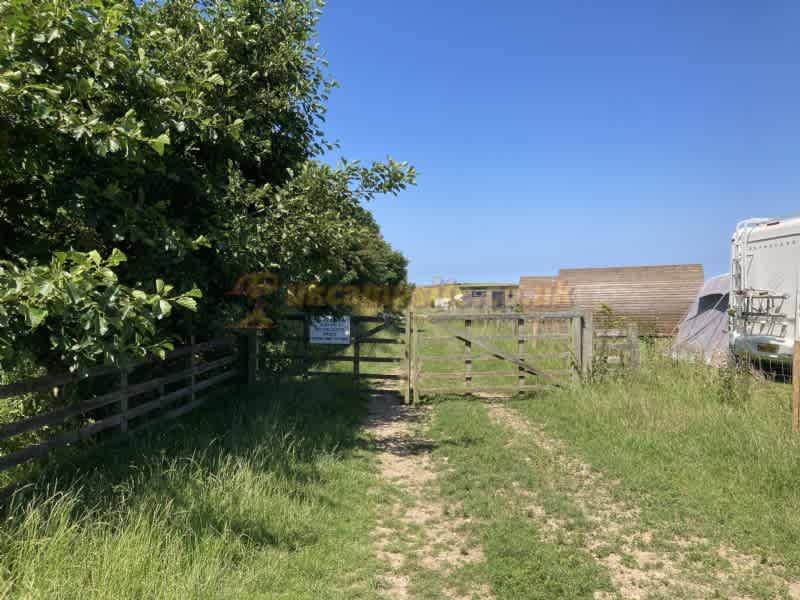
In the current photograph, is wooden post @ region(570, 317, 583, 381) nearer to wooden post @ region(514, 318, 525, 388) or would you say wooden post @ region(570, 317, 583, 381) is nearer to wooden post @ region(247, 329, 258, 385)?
wooden post @ region(514, 318, 525, 388)

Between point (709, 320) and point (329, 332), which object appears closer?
point (329, 332)

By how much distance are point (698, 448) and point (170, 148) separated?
681cm

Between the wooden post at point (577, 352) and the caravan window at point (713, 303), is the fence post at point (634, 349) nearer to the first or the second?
the wooden post at point (577, 352)

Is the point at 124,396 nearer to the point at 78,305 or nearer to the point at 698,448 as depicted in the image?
the point at 78,305

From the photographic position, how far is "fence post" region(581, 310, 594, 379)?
994cm

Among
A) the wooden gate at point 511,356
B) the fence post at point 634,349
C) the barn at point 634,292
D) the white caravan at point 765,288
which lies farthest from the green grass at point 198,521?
the barn at point 634,292

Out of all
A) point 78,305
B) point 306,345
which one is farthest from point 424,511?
point 306,345

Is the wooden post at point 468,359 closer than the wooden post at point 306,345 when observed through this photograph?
Yes

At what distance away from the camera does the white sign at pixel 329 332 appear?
1042cm

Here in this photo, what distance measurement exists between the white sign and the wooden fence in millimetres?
1898

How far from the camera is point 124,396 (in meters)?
5.50

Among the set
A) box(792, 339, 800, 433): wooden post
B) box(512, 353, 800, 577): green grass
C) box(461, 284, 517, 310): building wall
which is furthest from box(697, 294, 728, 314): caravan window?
box(461, 284, 517, 310): building wall

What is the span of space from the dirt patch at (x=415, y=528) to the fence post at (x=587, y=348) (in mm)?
4324

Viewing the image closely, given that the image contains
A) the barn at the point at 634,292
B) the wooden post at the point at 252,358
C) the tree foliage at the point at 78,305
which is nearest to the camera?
the tree foliage at the point at 78,305
